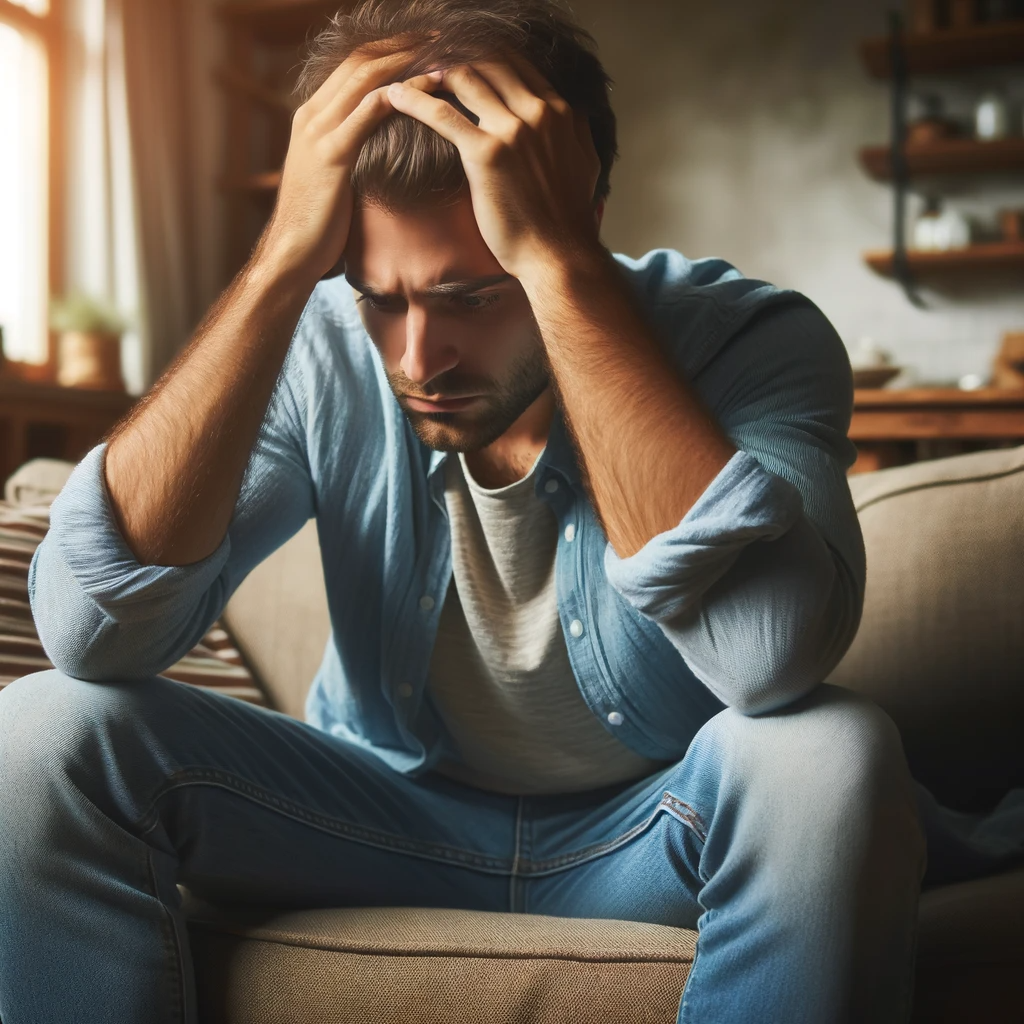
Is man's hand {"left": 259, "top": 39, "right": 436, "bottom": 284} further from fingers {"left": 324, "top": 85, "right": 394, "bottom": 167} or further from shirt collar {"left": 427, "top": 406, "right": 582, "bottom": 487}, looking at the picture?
shirt collar {"left": 427, "top": 406, "right": 582, "bottom": 487}

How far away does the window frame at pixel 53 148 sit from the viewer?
9.99ft

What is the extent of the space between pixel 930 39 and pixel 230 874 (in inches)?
133

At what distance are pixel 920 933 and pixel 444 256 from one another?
2.12 feet

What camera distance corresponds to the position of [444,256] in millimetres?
951

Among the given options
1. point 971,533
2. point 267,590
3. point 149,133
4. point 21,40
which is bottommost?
point 267,590

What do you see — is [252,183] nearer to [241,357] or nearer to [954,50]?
[954,50]

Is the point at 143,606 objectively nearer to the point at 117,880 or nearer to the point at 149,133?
the point at 117,880

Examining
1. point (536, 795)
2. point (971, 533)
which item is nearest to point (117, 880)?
point (536, 795)

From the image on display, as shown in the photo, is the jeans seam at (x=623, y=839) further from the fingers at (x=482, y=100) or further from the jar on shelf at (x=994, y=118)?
the jar on shelf at (x=994, y=118)

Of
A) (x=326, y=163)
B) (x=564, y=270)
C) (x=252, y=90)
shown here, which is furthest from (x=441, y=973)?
(x=252, y=90)

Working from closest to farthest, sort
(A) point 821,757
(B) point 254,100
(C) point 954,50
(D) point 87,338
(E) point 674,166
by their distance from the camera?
(A) point 821,757, (D) point 87,338, (C) point 954,50, (B) point 254,100, (E) point 674,166

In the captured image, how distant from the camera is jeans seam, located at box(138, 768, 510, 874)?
2.74ft

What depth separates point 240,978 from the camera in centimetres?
82

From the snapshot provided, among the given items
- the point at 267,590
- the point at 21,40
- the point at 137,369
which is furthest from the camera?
the point at 137,369
